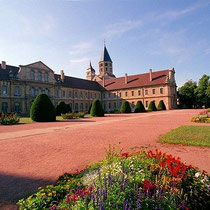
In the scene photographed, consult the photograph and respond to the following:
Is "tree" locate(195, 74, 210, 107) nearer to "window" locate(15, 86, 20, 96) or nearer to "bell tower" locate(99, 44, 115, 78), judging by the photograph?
"bell tower" locate(99, 44, 115, 78)

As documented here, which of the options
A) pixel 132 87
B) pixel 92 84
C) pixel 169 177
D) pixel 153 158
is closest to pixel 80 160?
pixel 153 158

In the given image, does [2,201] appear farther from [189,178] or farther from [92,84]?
[92,84]

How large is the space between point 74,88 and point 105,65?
2846 cm

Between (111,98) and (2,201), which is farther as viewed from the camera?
(111,98)

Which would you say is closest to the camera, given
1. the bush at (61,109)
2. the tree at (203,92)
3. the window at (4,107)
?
the bush at (61,109)

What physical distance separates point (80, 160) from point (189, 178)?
2907 millimetres

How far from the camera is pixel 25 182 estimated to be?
3486 mm

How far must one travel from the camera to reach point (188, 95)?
4659 centimetres

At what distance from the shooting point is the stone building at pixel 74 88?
3256cm

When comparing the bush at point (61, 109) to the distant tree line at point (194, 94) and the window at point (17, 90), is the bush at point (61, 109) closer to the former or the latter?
the window at point (17, 90)

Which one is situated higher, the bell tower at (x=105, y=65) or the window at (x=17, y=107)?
the bell tower at (x=105, y=65)

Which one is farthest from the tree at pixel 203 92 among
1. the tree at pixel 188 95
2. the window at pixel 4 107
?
the window at pixel 4 107

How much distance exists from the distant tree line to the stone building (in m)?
3.46

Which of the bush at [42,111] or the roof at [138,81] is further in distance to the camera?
the roof at [138,81]
